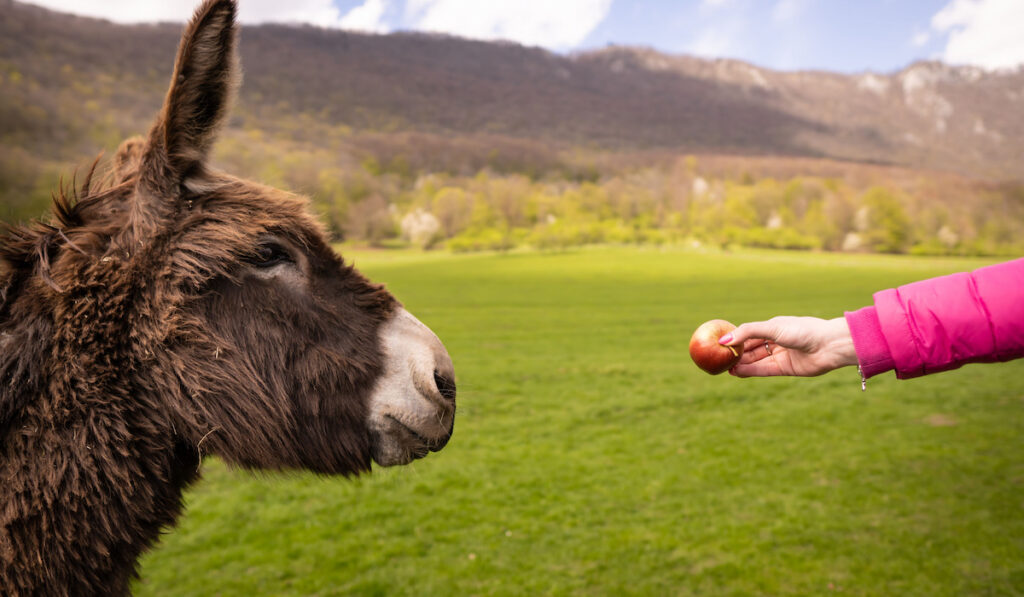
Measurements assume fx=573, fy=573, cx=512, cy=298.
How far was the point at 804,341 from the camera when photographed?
2020 mm

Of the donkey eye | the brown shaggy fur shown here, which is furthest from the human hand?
the donkey eye

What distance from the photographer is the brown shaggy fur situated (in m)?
1.46

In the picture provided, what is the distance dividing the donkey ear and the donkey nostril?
0.95 m

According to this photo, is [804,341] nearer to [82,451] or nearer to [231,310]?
[231,310]

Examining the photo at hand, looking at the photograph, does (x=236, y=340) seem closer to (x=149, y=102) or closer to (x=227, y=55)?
(x=227, y=55)

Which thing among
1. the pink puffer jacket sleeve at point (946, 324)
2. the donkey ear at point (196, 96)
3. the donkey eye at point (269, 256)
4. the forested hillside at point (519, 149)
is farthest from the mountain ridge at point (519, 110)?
the pink puffer jacket sleeve at point (946, 324)

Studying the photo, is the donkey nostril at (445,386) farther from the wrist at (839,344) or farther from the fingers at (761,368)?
the wrist at (839,344)

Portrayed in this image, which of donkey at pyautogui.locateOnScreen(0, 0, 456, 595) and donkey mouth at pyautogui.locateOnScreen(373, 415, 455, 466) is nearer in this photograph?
donkey at pyautogui.locateOnScreen(0, 0, 456, 595)

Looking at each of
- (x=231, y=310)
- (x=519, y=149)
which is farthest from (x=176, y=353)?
(x=519, y=149)

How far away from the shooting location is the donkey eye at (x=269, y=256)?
171cm

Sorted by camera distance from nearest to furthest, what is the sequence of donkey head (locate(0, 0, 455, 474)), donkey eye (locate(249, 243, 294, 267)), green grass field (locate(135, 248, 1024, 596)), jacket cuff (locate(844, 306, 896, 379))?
donkey head (locate(0, 0, 455, 474)) → donkey eye (locate(249, 243, 294, 267)) → jacket cuff (locate(844, 306, 896, 379)) → green grass field (locate(135, 248, 1024, 596))

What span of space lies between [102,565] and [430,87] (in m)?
188

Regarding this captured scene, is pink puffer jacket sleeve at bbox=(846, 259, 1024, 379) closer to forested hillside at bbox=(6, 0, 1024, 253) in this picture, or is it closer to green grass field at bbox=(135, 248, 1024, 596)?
green grass field at bbox=(135, 248, 1024, 596)

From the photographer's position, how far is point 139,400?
1554 millimetres
